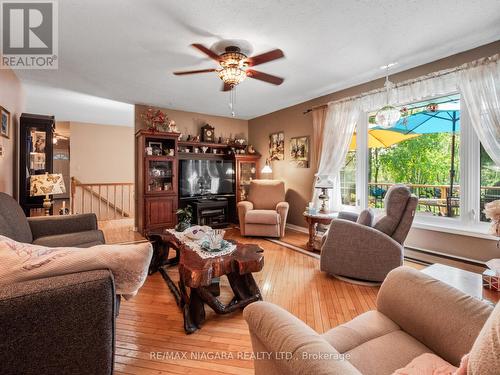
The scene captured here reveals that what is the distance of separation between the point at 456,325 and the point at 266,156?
15.4 ft

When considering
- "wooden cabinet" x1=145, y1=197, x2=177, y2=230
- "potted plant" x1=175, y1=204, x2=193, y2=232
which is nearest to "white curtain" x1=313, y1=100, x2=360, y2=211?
"potted plant" x1=175, y1=204, x2=193, y2=232

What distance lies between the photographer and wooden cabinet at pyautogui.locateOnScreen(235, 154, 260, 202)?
5.32 m

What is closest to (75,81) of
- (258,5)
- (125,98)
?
(125,98)

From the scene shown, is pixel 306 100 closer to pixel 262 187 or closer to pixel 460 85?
pixel 262 187

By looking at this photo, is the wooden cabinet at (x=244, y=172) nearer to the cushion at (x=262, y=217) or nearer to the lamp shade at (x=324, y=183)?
the cushion at (x=262, y=217)

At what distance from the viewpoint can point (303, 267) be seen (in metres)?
2.87

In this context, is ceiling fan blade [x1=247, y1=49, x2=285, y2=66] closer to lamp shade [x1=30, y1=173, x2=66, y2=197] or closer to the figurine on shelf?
the figurine on shelf

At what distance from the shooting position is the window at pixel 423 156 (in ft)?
9.28

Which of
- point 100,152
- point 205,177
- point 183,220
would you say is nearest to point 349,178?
point 183,220

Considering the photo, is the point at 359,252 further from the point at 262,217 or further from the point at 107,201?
the point at 107,201

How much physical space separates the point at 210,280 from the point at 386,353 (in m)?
1.15

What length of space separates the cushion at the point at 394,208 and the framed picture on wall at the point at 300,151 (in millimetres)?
2184

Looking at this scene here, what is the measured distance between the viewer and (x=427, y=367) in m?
0.84

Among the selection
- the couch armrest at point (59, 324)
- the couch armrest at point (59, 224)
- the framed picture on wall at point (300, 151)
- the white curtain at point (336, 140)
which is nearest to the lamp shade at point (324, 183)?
the white curtain at point (336, 140)
